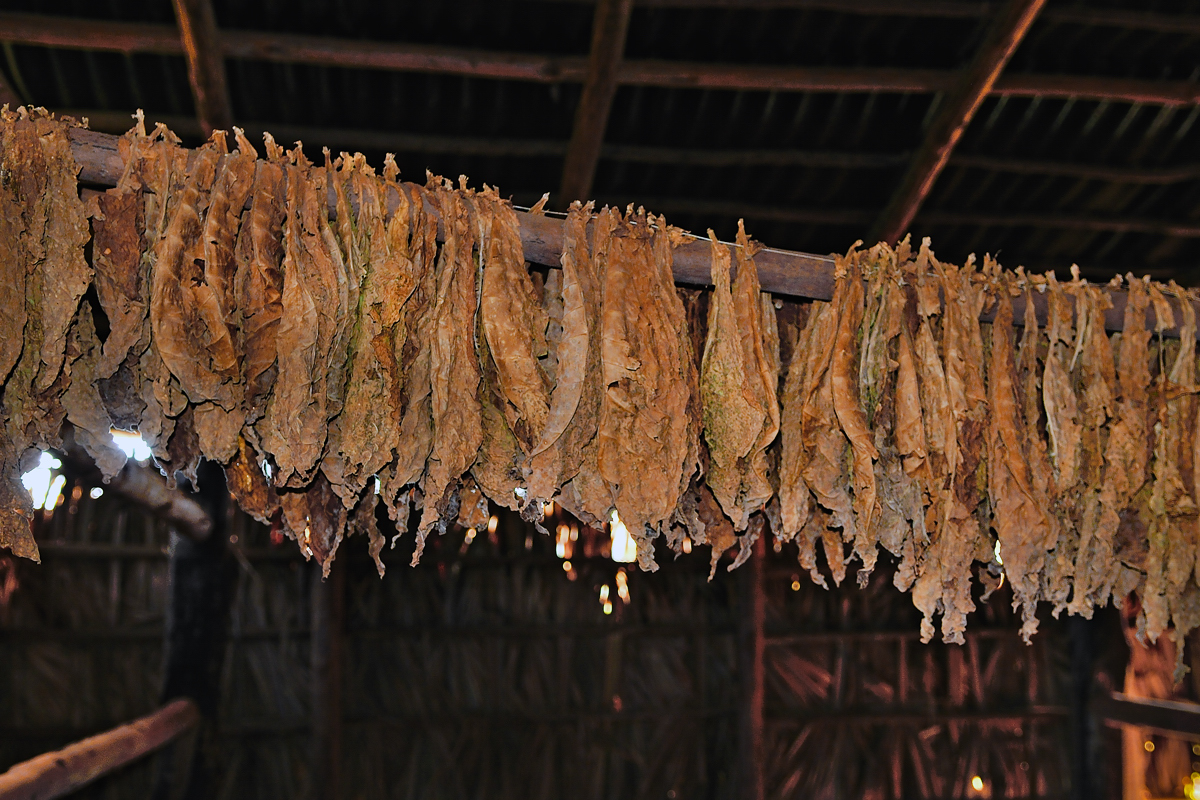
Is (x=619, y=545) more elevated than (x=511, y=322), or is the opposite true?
(x=511, y=322)

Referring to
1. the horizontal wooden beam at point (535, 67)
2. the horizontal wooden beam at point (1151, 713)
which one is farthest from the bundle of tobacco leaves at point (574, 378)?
the horizontal wooden beam at point (1151, 713)

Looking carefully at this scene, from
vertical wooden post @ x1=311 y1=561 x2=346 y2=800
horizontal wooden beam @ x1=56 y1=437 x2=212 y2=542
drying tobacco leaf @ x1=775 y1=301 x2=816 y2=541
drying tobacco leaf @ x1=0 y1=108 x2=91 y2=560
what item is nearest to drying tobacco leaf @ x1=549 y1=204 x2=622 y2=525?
drying tobacco leaf @ x1=775 y1=301 x2=816 y2=541

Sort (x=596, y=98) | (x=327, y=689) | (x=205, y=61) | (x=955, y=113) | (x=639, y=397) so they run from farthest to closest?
(x=327, y=689), (x=955, y=113), (x=596, y=98), (x=205, y=61), (x=639, y=397)

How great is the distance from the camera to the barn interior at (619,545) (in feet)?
13.7

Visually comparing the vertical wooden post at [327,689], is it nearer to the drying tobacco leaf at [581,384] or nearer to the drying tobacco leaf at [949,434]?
the drying tobacco leaf at [581,384]

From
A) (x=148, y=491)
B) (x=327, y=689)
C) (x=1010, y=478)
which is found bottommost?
(x=327, y=689)

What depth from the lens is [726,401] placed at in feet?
6.07

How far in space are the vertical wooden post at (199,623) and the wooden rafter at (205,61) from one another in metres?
1.90

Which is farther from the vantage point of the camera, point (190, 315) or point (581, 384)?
point (581, 384)

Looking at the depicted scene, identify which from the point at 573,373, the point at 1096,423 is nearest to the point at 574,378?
the point at 573,373

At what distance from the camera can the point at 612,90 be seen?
4.28 meters

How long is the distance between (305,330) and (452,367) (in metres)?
0.28

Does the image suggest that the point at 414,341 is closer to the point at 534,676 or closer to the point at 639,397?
the point at 639,397

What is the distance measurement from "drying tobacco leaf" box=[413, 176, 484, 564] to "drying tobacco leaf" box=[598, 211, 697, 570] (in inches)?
10.4
